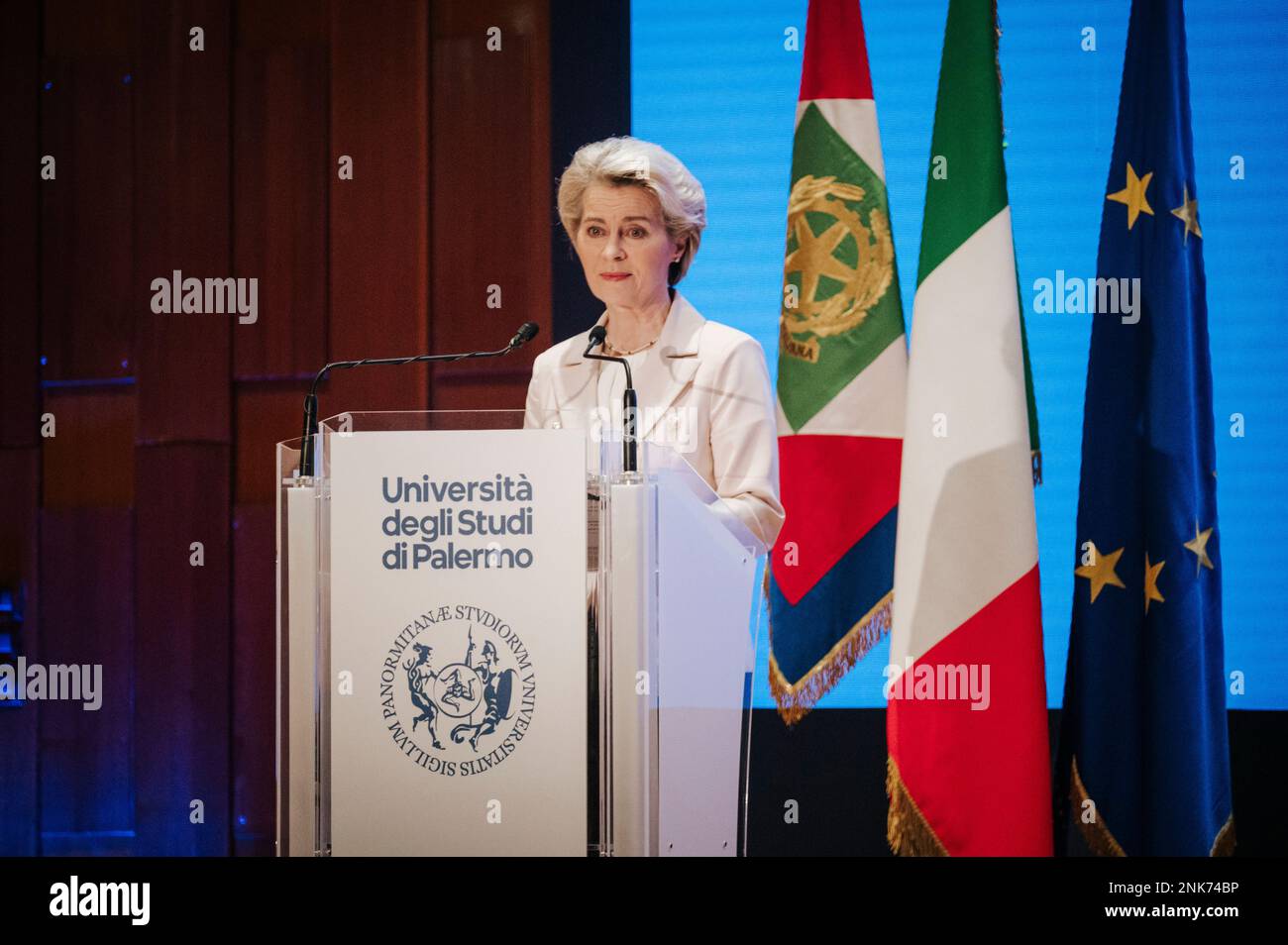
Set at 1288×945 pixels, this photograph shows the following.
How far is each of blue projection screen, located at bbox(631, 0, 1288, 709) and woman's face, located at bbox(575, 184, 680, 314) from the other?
886 mm

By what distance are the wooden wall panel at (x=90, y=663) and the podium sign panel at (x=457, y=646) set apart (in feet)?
8.05

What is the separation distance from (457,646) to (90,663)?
2707mm

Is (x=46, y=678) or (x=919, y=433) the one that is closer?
(x=919, y=433)

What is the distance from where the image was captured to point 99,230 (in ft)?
13.3

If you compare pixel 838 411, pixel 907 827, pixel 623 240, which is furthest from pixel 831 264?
pixel 907 827

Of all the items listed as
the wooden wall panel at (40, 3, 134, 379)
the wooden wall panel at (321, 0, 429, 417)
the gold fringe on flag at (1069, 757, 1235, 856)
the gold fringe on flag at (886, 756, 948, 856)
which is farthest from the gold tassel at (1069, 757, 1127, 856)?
the wooden wall panel at (40, 3, 134, 379)

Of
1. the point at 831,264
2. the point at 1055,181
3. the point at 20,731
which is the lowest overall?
the point at 20,731

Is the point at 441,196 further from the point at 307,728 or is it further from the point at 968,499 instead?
the point at 307,728

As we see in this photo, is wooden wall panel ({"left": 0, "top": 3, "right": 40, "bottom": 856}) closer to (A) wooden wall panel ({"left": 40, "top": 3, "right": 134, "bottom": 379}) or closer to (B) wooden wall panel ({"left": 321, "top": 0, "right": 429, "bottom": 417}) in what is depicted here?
(A) wooden wall panel ({"left": 40, "top": 3, "right": 134, "bottom": 379})

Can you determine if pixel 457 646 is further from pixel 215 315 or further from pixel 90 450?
pixel 90 450

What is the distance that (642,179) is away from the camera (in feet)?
8.87

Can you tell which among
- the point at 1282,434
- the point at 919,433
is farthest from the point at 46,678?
the point at 1282,434
